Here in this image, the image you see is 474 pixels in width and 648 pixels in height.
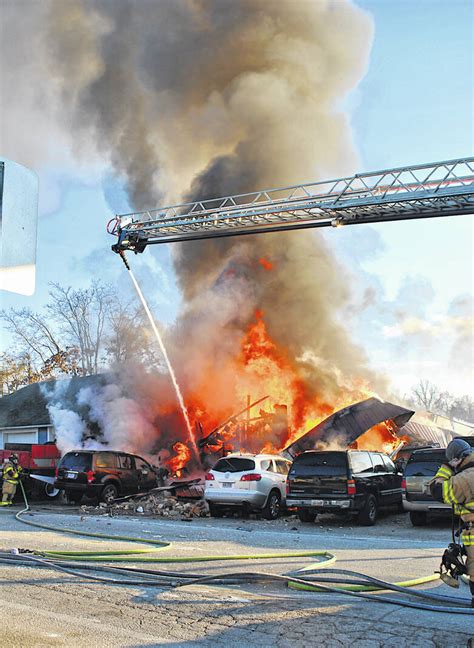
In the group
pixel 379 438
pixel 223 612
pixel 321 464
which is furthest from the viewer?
pixel 379 438

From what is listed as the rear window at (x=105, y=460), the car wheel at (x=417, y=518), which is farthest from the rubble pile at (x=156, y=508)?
the car wheel at (x=417, y=518)

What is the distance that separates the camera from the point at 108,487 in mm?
17766

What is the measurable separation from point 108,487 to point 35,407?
14.1 metres

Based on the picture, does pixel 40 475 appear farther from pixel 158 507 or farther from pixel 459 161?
pixel 459 161

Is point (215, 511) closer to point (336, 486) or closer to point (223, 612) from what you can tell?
point (336, 486)

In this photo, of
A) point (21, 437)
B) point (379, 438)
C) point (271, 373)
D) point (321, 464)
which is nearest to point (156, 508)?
point (321, 464)

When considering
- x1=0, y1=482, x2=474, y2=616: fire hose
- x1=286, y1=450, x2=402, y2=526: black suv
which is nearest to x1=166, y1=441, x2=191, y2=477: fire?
x1=286, y1=450, x2=402, y2=526: black suv

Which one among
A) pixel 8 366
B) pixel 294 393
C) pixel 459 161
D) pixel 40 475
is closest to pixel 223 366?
pixel 294 393

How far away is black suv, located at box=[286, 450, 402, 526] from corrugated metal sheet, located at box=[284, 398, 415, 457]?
621cm

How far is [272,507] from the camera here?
14.8 metres

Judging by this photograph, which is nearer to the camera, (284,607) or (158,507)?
(284,607)

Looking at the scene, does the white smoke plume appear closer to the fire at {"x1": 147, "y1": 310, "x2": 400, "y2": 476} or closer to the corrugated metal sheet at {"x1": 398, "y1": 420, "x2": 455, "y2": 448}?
the fire at {"x1": 147, "y1": 310, "x2": 400, "y2": 476}

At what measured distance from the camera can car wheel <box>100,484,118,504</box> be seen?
1756 centimetres

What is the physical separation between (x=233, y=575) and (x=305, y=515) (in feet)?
24.2
